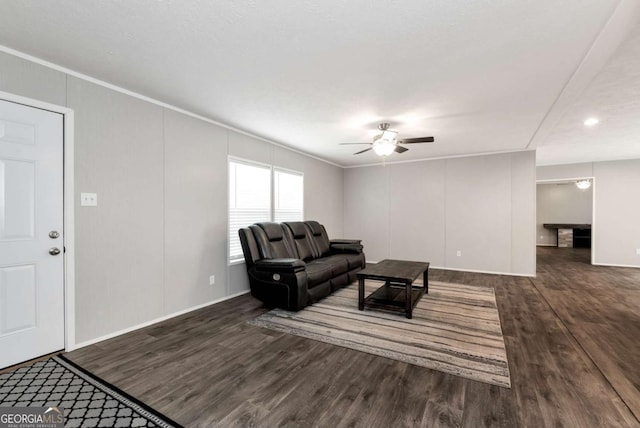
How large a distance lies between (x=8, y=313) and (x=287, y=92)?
10.1ft

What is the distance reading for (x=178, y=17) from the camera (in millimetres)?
1848

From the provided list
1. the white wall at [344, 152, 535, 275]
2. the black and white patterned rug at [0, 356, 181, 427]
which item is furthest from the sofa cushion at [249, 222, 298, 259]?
the white wall at [344, 152, 535, 275]

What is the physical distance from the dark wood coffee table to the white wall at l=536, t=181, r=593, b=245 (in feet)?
30.8

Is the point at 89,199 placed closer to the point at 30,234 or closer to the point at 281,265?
the point at 30,234

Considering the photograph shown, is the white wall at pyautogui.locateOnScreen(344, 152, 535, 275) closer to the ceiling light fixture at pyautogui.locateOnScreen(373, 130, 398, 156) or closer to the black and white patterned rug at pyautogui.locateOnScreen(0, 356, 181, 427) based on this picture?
the ceiling light fixture at pyautogui.locateOnScreen(373, 130, 398, 156)

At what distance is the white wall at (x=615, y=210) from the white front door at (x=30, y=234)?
30.8ft

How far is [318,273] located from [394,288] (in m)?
1.27

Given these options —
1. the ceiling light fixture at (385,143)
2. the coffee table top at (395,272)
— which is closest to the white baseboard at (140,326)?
the coffee table top at (395,272)

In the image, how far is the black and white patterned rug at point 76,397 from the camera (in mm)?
1701

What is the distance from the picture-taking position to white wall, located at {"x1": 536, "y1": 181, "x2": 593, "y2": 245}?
10180 millimetres
